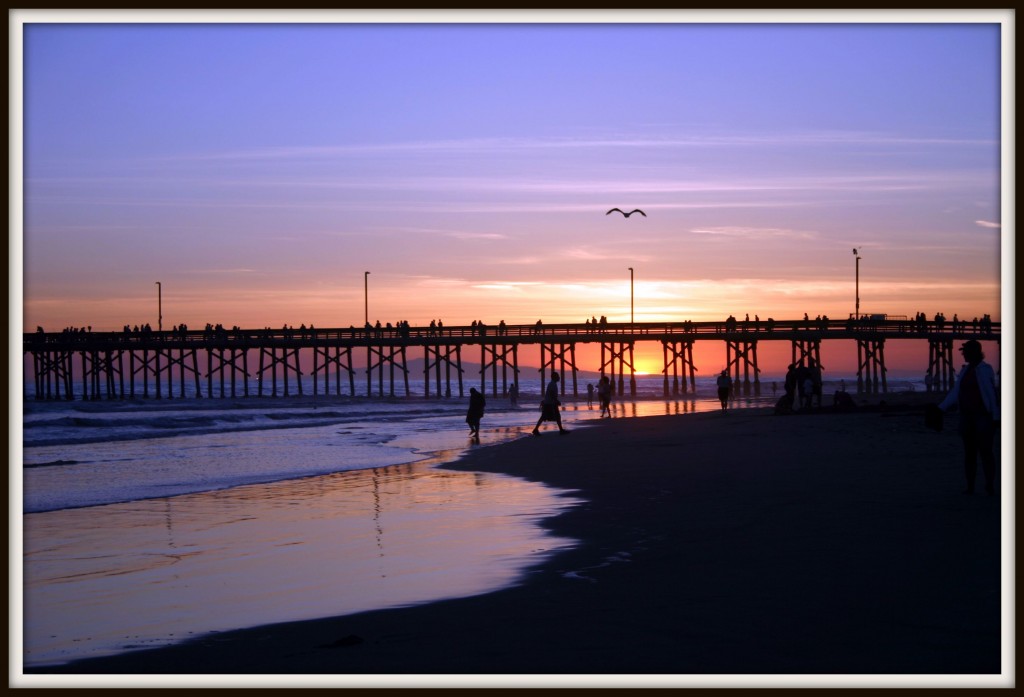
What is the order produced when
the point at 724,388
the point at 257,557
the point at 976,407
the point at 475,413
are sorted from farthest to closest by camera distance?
1. the point at 724,388
2. the point at 475,413
3. the point at 976,407
4. the point at 257,557

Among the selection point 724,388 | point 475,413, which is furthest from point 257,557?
point 724,388

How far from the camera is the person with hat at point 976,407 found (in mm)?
9836

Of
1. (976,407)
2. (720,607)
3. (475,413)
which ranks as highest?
(976,407)

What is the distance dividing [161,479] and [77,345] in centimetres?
5892

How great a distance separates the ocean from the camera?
684 centimetres

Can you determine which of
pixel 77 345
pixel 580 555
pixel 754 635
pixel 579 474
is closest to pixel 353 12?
pixel 754 635

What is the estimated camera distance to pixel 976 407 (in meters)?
9.88

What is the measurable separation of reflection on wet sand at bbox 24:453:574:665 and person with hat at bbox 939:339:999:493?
387 centimetres

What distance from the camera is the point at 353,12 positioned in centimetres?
583

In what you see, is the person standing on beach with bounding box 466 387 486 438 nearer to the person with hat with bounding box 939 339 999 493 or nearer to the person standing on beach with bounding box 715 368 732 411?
the person standing on beach with bounding box 715 368 732 411

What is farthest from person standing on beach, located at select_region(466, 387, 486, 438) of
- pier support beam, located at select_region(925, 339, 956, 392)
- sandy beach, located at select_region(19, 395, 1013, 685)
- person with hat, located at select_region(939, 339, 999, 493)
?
pier support beam, located at select_region(925, 339, 956, 392)

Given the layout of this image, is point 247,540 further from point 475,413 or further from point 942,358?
point 942,358

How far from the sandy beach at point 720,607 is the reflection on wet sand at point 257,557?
0.42m

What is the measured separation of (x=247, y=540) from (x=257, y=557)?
1.03 meters
